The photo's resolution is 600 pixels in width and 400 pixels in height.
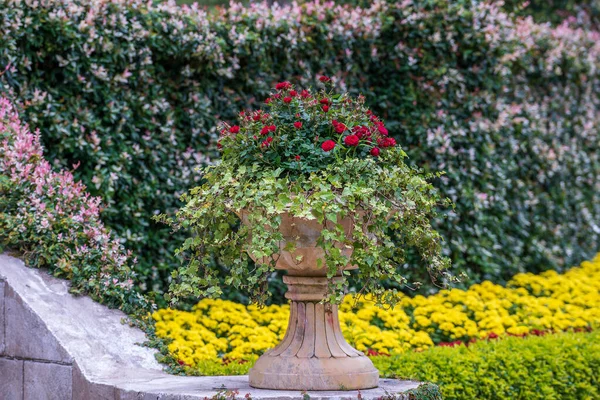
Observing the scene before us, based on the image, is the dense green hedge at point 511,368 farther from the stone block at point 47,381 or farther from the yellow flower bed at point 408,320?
the stone block at point 47,381

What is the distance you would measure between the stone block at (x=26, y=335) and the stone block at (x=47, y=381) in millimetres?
41

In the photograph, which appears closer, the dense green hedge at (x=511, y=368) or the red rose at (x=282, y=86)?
the red rose at (x=282, y=86)

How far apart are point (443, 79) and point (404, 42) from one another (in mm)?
465

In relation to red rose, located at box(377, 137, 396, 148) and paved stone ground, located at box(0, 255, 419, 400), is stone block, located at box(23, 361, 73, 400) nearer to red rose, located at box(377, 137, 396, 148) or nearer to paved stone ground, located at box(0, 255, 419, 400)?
paved stone ground, located at box(0, 255, 419, 400)

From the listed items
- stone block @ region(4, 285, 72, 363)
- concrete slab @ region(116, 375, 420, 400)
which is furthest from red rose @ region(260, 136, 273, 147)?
stone block @ region(4, 285, 72, 363)

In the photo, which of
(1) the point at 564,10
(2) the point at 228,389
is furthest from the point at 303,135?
(1) the point at 564,10

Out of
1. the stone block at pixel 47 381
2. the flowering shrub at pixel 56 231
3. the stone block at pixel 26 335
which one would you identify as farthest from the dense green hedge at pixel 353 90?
the stone block at pixel 47 381

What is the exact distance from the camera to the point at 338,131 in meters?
3.88

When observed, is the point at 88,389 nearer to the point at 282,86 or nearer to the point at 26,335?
the point at 26,335

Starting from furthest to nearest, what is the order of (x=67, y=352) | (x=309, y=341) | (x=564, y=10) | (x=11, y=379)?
(x=564, y=10) → (x=11, y=379) → (x=67, y=352) → (x=309, y=341)

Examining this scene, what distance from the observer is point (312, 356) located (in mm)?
3934

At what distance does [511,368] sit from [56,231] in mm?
2793

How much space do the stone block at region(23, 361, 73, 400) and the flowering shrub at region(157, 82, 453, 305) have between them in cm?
73

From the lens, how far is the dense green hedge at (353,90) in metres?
5.76
